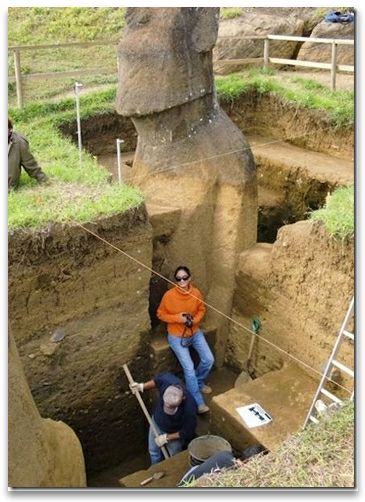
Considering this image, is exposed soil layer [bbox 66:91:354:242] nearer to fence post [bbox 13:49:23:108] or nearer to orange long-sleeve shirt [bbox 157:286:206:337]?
fence post [bbox 13:49:23:108]

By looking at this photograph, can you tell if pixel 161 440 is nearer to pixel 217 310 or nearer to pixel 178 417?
pixel 178 417

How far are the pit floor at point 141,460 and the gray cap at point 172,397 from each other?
0.91 m

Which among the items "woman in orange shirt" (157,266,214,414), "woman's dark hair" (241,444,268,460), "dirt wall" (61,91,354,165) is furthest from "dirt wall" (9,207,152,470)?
"dirt wall" (61,91,354,165)

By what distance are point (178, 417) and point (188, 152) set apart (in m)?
2.95

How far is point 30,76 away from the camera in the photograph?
391 inches

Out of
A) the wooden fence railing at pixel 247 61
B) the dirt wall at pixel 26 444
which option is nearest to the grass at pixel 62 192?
the wooden fence railing at pixel 247 61

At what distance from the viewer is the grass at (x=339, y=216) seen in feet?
20.1

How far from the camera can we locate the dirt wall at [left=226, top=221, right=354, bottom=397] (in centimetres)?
635

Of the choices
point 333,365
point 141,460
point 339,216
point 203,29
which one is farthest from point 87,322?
point 203,29

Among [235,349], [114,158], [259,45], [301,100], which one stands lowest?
[235,349]

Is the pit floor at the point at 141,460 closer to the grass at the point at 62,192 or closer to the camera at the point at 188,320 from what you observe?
the camera at the point at 188,320

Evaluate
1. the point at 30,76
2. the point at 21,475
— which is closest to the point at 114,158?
the point at 30,76

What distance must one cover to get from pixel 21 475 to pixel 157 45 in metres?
4.58

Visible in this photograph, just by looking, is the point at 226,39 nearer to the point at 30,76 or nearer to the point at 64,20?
the point at 64,20
